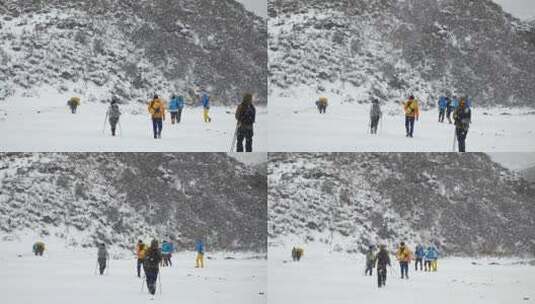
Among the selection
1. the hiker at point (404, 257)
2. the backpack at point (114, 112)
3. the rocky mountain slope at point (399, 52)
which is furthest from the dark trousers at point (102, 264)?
the hiker at point (404, 257)

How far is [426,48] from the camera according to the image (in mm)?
10867

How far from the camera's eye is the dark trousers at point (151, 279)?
9.59 metres

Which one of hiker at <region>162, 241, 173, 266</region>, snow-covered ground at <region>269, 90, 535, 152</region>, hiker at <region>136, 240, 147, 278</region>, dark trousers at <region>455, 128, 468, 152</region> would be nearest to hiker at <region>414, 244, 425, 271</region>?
snow-covered ground at <region>269, 90, 535, 152</region>

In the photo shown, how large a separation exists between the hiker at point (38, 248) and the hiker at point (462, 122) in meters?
4.66

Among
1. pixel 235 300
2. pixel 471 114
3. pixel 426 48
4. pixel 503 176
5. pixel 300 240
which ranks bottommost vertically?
pixel 235 300

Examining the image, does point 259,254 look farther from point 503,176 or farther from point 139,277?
point 503,176

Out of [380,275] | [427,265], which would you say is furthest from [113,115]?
[427,265]

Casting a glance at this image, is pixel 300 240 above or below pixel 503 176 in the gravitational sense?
below

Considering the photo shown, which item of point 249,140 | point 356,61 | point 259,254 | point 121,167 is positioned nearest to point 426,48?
point 356,61

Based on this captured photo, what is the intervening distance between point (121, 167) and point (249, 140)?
4.98ft

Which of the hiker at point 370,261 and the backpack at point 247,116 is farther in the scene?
the hiker at point 370,261

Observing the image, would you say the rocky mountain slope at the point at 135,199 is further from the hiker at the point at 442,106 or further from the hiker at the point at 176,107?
the hiker at the point at 442,106

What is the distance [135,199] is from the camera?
10547 millimetres

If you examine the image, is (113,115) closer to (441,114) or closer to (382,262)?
(382,262)
